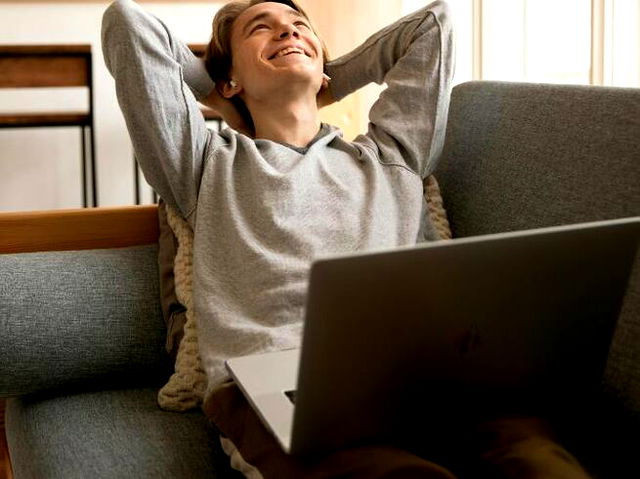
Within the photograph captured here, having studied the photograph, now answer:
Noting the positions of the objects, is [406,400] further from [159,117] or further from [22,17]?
[22,17]

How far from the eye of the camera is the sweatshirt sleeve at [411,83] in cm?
158

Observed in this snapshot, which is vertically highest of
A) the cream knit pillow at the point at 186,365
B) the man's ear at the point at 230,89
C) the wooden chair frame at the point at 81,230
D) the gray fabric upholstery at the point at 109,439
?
the man's ear at the point at 230,89

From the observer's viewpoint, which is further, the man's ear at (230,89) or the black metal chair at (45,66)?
the black metal chair at (45,66)

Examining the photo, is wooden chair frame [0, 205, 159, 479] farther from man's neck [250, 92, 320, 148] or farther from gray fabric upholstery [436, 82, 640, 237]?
gray fabric upholstery [436, 82, 640, 237]

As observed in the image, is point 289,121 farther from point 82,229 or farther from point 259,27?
point 82,229

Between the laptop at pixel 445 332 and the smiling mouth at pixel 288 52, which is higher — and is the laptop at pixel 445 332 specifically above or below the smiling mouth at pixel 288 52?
below

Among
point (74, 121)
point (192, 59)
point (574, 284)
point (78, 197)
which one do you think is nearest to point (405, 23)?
point (192, 59)

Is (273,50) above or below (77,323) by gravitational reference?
above

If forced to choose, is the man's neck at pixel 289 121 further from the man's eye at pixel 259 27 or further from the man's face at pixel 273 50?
the man's eye at pixel 259 27

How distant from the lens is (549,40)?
2934mm

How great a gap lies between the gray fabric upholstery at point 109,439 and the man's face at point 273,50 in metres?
0.56

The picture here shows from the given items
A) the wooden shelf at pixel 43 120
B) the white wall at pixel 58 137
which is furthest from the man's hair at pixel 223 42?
the white wall at pixel 58 137

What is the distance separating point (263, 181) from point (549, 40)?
5.82 ft

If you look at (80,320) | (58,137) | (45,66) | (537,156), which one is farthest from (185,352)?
(58,137)
